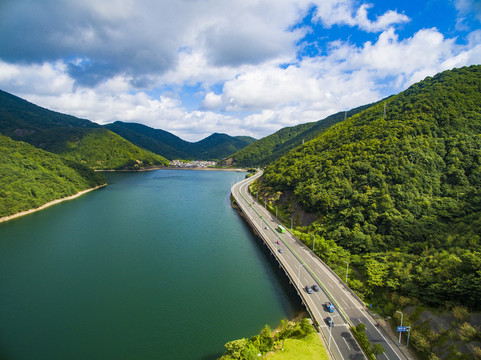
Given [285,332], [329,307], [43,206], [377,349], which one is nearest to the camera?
[377,349]

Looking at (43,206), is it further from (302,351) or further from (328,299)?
(302,351)

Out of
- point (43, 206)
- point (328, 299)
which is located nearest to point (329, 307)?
point (328, 299)

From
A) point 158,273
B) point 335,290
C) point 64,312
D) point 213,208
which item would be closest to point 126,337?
point 64,312

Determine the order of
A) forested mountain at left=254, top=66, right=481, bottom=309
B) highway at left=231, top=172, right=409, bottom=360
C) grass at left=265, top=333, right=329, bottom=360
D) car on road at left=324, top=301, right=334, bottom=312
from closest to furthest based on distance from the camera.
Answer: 1. grass at left=265, top=333, right=329, bottom=360
2. highway at left=231, top=172, right=409, bottom=360
3. car on road at left=324, top=301, right=334, bottom=312
4. forested mountain at left=254, top=66, right=481, bottom=309

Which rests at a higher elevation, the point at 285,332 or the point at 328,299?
the point at 328,299

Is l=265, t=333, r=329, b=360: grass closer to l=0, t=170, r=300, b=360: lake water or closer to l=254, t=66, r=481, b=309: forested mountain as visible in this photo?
l=0, t=170, r=300, b=360: lake water

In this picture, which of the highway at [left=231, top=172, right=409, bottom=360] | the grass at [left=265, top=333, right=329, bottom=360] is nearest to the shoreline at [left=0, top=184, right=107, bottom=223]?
the highway at [left=231, top=172, right=409, bottom=360]
